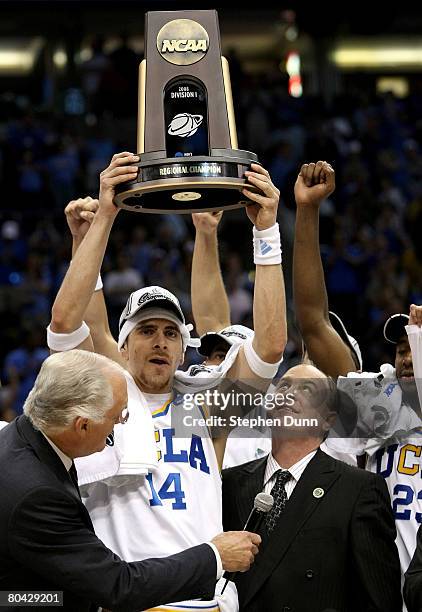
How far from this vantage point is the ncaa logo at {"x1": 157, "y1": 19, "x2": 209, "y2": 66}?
11.1 feet

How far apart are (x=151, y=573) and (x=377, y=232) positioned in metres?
7.43

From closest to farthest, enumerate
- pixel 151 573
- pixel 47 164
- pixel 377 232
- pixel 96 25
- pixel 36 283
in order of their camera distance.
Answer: pixel 151 573
pixel 36 283
pixel 377 232
pixel 47 164
pixel 96 25

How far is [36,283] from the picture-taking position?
884cm

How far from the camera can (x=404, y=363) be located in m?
3.68

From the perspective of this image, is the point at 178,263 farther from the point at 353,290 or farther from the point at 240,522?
the point at 240,522

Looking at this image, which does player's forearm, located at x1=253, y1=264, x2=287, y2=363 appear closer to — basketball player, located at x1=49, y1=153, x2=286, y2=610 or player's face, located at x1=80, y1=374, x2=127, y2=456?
basketball player, located at x1=49, y1=153, x2=286, y2=610

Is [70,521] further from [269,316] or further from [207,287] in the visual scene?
[207,287]

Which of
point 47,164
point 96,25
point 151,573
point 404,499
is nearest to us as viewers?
point 151,573

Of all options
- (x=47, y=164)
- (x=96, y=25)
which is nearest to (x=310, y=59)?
(x=96, y=25)

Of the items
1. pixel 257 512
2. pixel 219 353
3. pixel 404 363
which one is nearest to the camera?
pixel 257 512

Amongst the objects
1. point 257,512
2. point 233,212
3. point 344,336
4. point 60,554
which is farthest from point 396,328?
point 233,212

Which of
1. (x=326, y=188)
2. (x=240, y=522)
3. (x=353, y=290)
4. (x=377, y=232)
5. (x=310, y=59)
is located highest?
(x=310, y=59)

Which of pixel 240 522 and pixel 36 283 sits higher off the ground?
pixel 36 283

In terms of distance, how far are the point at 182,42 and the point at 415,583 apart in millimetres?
1672
